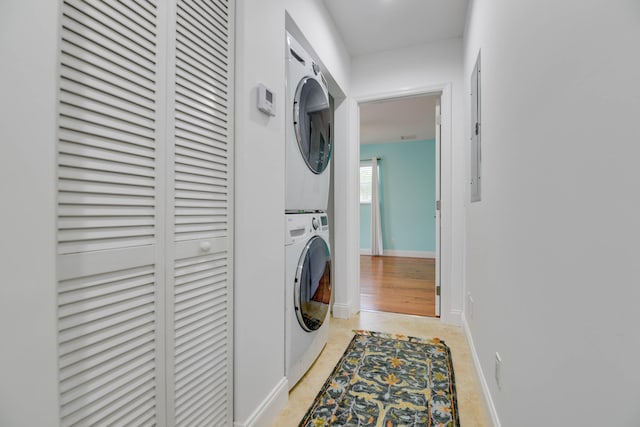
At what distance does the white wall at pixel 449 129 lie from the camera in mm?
2578

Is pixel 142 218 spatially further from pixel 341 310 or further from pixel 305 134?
pixel 341 310

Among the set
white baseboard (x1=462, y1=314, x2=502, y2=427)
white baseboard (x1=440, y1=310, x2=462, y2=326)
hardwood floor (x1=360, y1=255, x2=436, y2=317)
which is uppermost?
white baseboard (x1=462, y1=314, x2=502, y2=427)

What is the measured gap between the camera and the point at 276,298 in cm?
142

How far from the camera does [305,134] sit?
5.55ft

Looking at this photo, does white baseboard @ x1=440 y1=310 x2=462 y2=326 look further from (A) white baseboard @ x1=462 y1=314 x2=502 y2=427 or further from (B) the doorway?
(B) the doorway

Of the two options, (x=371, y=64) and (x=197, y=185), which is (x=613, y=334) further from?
(x=371, y=64)

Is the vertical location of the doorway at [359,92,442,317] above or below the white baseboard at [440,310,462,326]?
above

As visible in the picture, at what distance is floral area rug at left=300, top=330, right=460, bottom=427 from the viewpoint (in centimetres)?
138

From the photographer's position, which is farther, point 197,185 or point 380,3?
point 380,3

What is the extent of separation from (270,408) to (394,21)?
2764 mm

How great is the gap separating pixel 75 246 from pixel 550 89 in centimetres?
114

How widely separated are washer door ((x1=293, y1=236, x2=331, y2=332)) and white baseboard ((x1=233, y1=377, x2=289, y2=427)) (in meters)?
0.32

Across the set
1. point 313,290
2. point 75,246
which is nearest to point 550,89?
point 75,246

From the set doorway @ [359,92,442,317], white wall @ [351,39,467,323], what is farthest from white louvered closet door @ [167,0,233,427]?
doorway @ [359,92,442,317]
